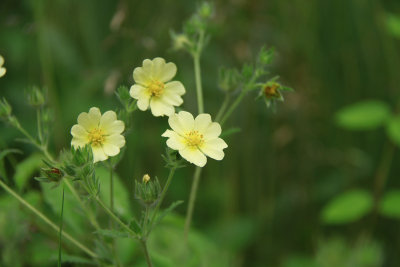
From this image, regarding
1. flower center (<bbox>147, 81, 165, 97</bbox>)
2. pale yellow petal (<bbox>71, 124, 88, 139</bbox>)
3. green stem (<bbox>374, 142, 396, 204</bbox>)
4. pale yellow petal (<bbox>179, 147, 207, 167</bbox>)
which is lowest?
green stem (<bbox>374, 142, 396, 204</bbox>)

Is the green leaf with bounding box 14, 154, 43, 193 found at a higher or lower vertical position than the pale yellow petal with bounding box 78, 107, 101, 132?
lower

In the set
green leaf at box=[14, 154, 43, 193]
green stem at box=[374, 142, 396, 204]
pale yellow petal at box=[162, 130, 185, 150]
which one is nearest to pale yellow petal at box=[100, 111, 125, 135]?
pale yellow petal at box=[162, 130, 185, 150]

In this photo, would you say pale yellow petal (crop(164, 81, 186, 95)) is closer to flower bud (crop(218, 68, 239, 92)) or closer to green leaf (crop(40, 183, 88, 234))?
flower bud (crop(218, 68, 239, 92))

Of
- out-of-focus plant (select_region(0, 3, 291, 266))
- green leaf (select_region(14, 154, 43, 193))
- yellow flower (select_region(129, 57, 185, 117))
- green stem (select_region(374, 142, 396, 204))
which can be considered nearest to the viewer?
out-of-focus plant (select_region(0, 3, 291, 266))

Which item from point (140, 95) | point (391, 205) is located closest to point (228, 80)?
point (140, 95)

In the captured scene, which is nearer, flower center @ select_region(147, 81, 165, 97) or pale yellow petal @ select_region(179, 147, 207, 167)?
pale yellow petal @ select_region(179, 147, 207, 167)

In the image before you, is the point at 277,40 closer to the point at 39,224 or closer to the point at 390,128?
→ the point at 390,128
